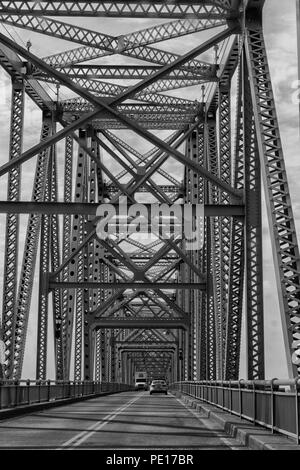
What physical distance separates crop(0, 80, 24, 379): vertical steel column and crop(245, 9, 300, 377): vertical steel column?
10657mm

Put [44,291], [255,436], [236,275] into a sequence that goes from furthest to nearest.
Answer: [44,291]
[236,275]
[255,436]

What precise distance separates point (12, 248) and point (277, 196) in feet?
43.1

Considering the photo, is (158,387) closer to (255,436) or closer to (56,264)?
(56,264)

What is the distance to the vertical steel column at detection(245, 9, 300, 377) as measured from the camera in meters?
17.2

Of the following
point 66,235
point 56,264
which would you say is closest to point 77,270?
point 66,235

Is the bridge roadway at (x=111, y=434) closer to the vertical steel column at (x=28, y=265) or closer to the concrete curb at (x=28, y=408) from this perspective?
the concrete curb at (x=28, y=408)

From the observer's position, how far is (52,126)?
35.7 m

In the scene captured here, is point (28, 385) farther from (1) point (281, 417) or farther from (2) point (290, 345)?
(1) point (281, 417)

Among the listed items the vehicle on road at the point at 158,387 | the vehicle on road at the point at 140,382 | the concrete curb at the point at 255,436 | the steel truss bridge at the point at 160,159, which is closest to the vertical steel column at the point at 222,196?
the steel truss bridge at the point at 160,159

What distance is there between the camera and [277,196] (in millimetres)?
18734

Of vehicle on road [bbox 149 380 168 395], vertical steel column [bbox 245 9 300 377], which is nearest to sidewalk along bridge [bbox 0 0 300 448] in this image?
vertical steel column [bbox 245 9 300 377]

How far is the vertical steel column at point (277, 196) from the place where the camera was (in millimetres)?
17188

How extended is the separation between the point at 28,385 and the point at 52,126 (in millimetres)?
14506
